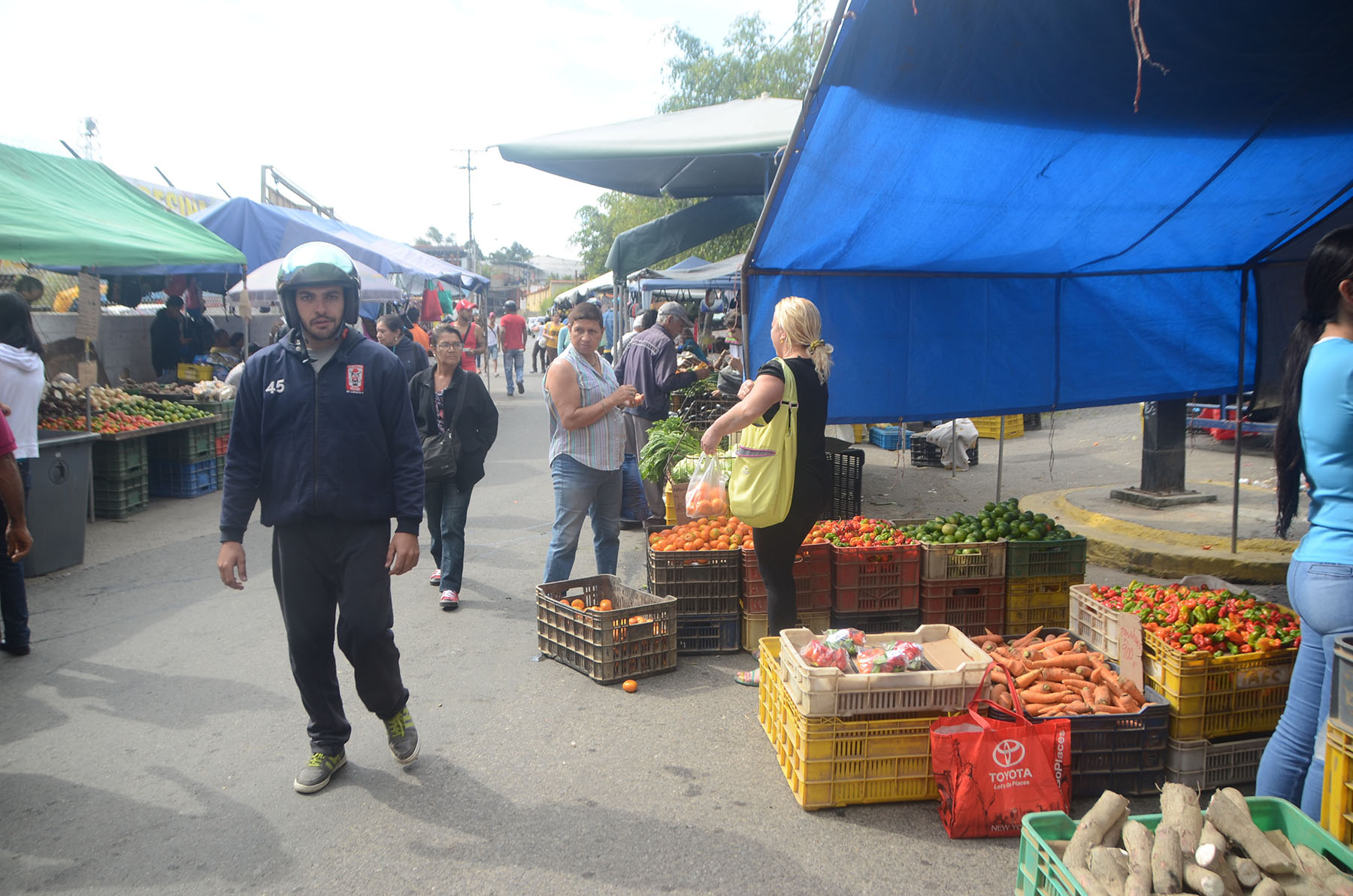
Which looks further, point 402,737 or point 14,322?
point 14,322

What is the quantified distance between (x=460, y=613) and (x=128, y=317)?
9.92m

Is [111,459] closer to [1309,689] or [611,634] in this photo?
[611,634]

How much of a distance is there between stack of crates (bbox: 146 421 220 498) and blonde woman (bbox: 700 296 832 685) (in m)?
8.61

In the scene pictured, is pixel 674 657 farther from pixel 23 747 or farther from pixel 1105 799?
pixel 23 747

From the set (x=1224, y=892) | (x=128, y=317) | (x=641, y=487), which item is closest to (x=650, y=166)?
(x=641, y=487)

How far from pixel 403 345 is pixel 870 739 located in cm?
704

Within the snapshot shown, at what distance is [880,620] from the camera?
5656mm

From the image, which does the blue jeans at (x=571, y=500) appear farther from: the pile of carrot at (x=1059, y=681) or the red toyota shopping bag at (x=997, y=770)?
the red toyota shopping bag at (x=997, y=770)

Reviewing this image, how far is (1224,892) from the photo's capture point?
8.25ft

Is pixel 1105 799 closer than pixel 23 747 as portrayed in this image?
Yes

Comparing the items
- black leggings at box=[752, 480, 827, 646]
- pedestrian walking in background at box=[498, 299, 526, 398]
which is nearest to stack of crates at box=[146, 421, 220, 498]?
black leggings at box=[752, 480, 827, 646]

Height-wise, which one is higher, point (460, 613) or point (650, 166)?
point (650, 166)

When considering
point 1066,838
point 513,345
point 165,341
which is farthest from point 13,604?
point 513,345

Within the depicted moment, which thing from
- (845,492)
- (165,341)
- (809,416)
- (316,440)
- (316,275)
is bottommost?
(845,492)
